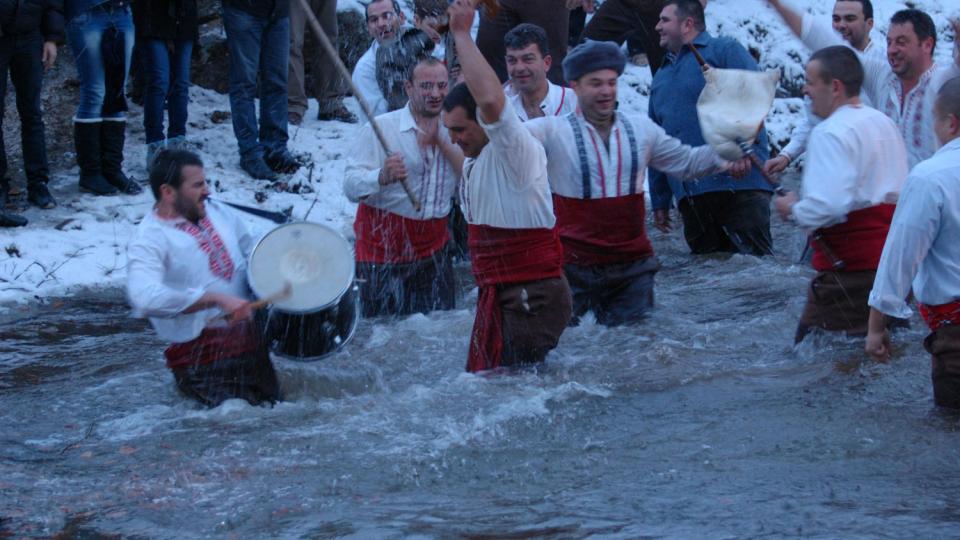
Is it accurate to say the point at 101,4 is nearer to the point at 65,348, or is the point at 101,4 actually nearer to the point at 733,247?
the point at 65,348

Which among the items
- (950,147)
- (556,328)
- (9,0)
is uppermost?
(9,0)

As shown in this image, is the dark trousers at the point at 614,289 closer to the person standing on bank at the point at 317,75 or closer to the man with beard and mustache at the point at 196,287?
the man with beard and mustache at the point at 196,287

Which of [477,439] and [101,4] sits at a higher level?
[101,4]

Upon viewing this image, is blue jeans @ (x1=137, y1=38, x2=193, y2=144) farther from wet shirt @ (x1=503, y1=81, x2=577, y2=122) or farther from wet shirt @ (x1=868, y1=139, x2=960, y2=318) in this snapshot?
wet shirt @ (x1=868, y1=139, x2=960, y2=318)

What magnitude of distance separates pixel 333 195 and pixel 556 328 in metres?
5.04

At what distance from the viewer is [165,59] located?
9969 millimetres

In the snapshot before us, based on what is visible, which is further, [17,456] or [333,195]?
[333,195]

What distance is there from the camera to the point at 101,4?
958 cm

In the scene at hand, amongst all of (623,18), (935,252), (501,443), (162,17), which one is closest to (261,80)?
(162,17)

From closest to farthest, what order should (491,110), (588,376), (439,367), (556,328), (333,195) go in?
1. (491,110)
2. (556,328)
3. (588,376)
4. (439,367)
5. (333,195)

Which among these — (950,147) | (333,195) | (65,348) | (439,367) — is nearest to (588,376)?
(439,367)

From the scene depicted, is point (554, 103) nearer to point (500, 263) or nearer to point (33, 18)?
point (500, 263)

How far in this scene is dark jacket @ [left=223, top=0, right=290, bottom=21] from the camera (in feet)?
33.5

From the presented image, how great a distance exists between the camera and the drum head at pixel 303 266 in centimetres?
578
